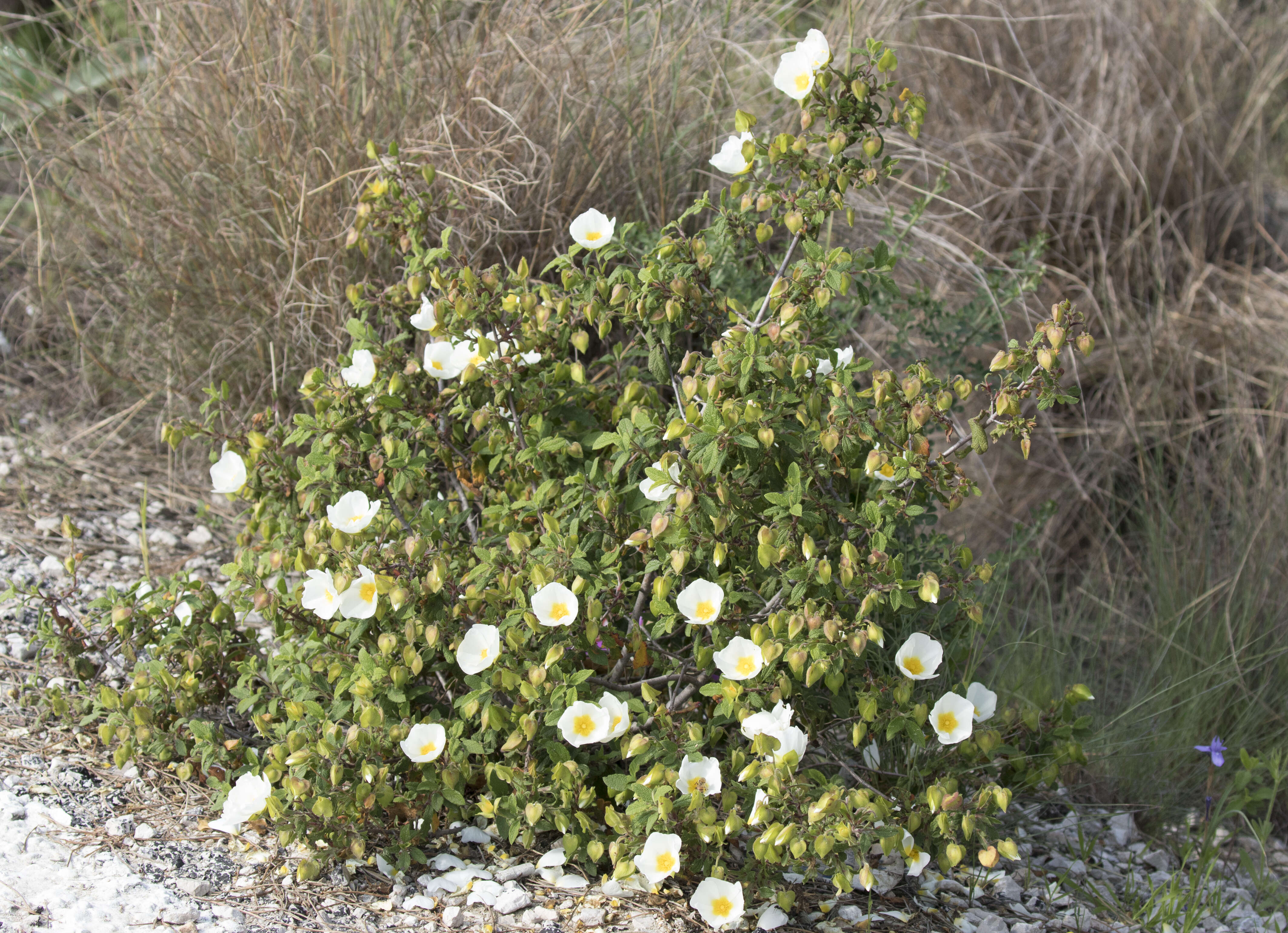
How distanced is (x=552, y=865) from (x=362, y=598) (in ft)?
1.68

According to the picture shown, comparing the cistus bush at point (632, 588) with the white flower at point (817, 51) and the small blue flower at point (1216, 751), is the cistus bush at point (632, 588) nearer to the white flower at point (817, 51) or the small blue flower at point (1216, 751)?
the white flower at point (817, 51)

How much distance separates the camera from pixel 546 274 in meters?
2.72

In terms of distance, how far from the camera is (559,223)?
2.64 metres

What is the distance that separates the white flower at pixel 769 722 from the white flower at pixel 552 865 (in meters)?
0.37

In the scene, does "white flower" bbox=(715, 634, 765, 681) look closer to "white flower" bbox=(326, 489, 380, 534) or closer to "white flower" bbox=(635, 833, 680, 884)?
"white flower" bbox=(635, 833, 680, 884)

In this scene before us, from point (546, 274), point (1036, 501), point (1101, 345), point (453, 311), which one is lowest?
point (1036, 501)

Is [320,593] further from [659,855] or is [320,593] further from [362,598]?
[659,855]

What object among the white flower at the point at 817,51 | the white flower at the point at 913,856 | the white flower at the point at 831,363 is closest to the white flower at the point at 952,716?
the white flower at the point at 913,856

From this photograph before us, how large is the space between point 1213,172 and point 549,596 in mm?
3521

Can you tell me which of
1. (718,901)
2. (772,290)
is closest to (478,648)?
(718,901)

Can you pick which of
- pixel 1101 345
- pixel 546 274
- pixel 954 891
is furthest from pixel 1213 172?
pixel 954 891

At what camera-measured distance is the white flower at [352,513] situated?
67.8 inches

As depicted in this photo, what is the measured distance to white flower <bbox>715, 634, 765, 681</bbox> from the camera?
5.17ft

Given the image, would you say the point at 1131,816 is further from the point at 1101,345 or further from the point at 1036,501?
the point at 1101,345
